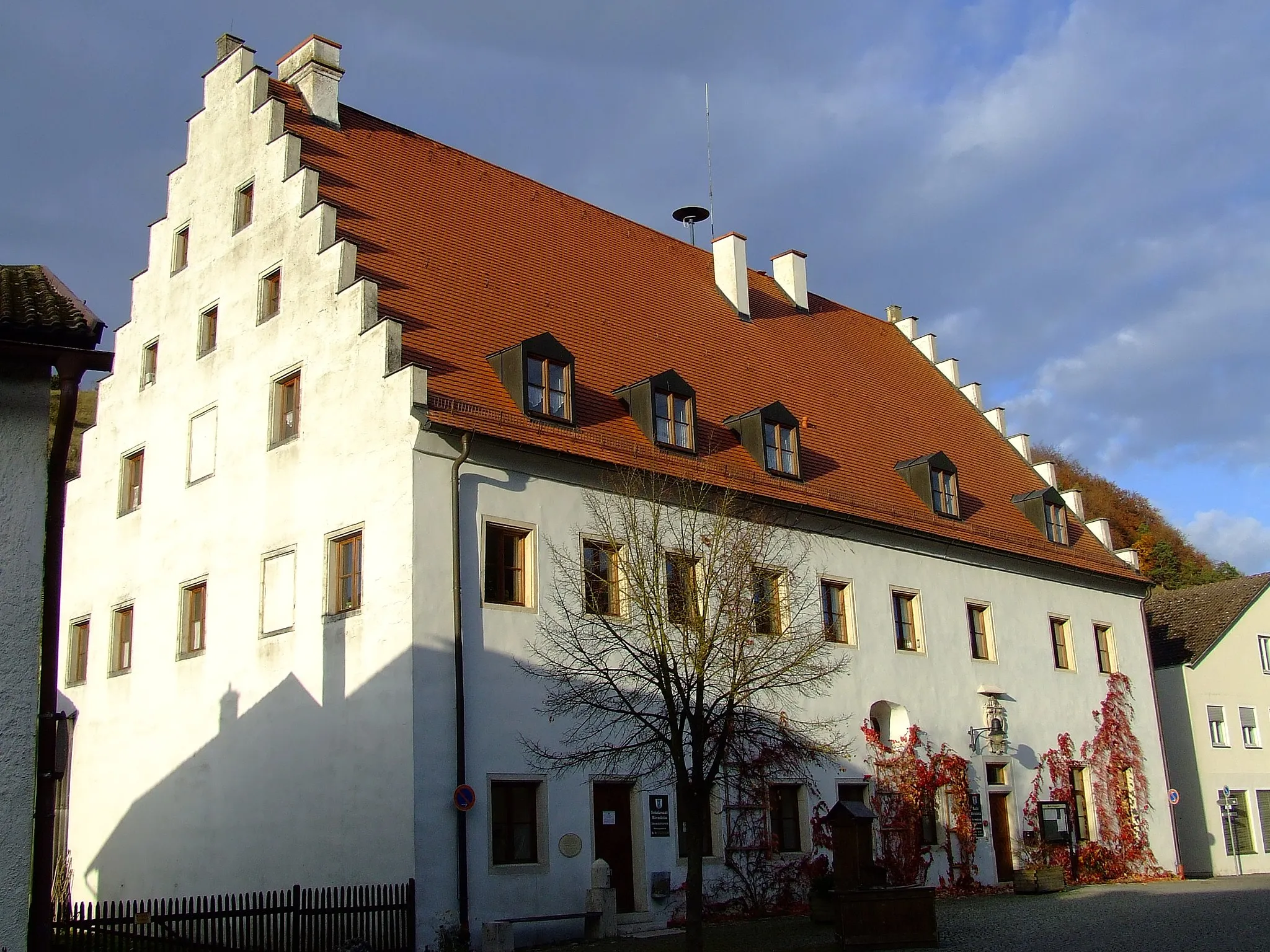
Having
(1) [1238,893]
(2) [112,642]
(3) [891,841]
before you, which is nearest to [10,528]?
(2) [112,642]

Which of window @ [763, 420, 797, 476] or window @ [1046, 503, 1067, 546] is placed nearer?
window @ [763, 420, 797, 476]

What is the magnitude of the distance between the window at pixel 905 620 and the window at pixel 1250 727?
52.6 feet

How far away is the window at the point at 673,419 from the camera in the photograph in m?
23.4

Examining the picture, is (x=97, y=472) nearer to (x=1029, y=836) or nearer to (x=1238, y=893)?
(x=1029, y=836)

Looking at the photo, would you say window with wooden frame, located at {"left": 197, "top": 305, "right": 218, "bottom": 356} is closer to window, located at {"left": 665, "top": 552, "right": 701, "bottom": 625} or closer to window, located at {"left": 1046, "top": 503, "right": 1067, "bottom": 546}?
window, located at {"left": 665, "top": 552, "right": 701, "bottom": 625}

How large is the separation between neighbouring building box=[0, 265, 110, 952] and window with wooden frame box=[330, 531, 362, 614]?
8.92 metres

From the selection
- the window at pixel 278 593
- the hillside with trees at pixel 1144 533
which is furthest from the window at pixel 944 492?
the hillside with trees at pixel 1144 533

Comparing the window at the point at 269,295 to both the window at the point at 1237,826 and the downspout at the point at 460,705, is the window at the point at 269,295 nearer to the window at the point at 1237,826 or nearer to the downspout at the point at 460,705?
the downspout at the point at 460,705

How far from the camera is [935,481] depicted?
2916cm

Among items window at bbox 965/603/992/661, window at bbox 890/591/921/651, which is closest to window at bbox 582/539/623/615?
window at bbox 890/591/921/651

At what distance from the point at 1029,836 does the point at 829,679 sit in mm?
7043

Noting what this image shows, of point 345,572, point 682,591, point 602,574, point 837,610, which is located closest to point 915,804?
point 837,610

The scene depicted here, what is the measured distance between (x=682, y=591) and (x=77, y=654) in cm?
1324

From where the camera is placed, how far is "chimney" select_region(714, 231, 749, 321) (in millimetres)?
31391
